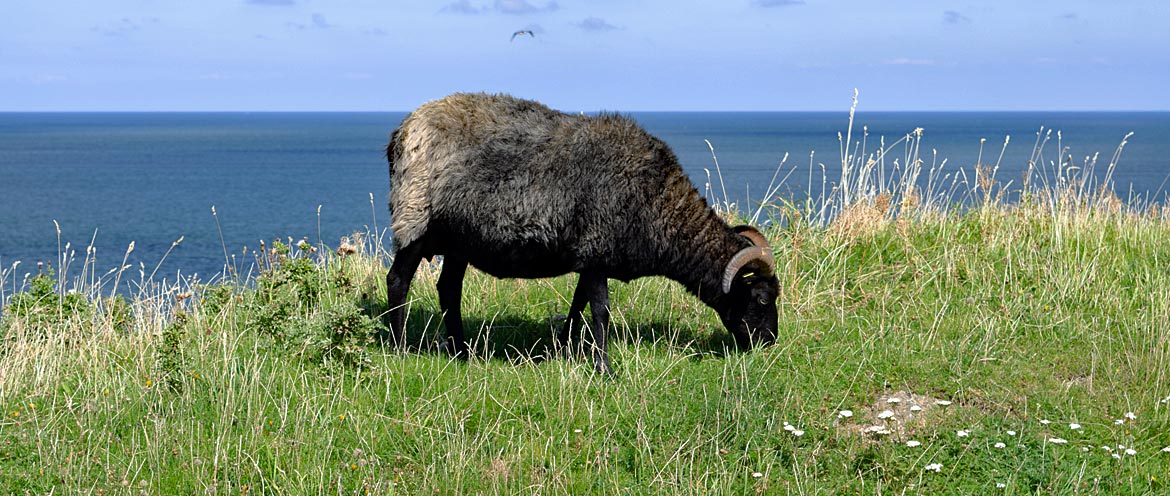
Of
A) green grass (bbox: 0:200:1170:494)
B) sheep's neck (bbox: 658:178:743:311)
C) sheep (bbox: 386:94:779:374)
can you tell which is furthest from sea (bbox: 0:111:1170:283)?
sheep (bbox: 386:94:779:374)

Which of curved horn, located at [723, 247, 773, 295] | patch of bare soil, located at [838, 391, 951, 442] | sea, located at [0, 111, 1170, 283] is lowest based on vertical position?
sea, located at [0, 111, 1170, 283]

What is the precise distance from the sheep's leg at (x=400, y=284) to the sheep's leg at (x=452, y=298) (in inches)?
10.8

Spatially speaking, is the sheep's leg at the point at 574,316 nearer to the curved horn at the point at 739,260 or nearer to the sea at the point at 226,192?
the curved horn at the point at 739,260

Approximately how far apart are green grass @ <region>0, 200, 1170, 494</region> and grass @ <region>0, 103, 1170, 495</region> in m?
0.02

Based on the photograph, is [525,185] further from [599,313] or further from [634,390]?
[634,390]

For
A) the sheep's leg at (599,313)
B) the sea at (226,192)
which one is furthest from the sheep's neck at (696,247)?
the sea at (226,192)

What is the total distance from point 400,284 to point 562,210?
5.00ft

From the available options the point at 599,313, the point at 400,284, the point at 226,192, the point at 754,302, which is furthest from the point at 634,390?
the point at 226,192

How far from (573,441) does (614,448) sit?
42cm

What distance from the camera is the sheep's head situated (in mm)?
7805

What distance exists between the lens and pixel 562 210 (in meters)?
7.39

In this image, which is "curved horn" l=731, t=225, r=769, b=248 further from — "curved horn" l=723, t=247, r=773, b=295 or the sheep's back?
the sheep's back

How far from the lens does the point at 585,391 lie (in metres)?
6.57

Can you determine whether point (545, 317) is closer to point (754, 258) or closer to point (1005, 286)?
point (754, 258)
